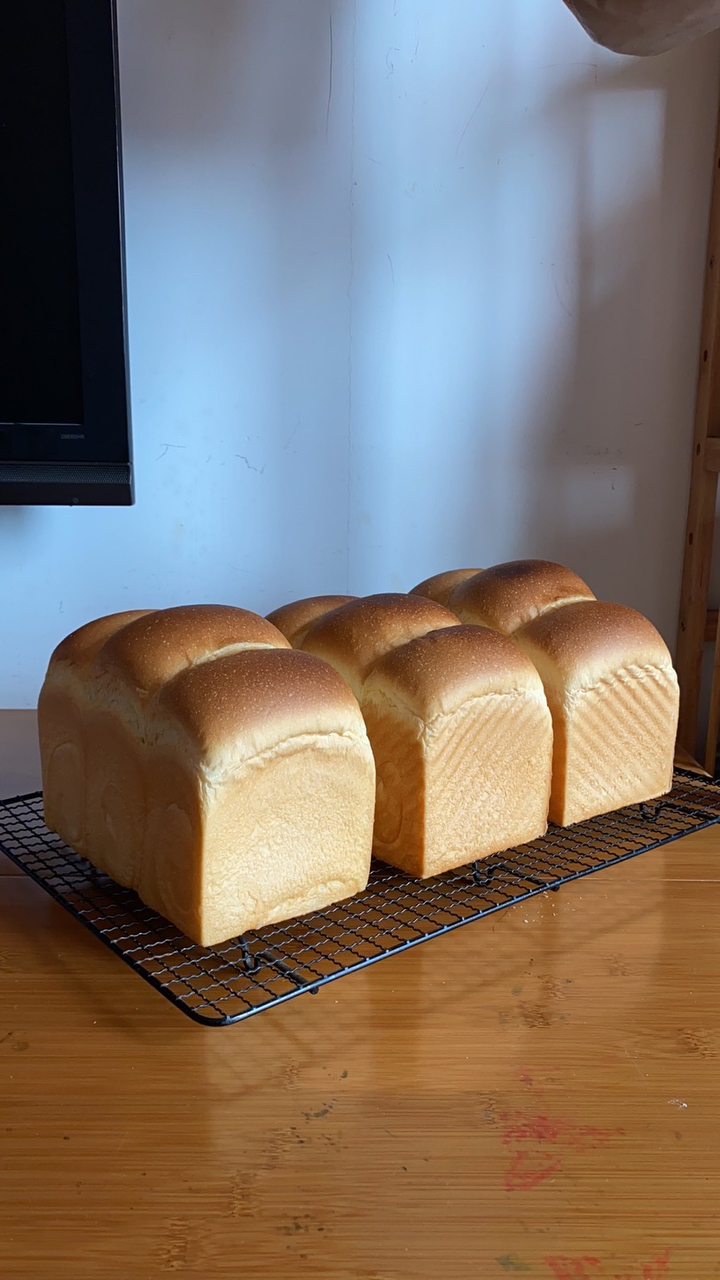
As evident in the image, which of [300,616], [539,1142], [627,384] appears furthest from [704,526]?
[539,1142]

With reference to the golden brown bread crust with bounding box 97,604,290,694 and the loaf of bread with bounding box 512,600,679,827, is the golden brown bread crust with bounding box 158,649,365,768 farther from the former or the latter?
the loaf of bread with bounding box 512,600,679,827

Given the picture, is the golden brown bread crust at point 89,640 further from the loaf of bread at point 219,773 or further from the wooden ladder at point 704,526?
the wooden ladder at point 704,526

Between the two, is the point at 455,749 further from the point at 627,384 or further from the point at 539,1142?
the point at 627,384

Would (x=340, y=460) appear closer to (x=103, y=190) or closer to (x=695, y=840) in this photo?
(x=103, y=190)

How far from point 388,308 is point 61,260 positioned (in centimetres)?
43

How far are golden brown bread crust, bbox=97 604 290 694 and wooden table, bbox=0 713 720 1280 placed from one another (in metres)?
0.21

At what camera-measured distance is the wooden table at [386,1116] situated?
48 cm

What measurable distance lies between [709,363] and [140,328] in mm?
783

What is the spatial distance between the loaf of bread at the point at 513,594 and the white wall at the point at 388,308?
0.43 meters

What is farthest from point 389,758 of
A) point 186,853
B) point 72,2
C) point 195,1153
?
point 72,2

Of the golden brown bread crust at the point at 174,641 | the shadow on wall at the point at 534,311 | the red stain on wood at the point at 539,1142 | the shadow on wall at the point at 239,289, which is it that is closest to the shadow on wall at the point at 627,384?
the shadow on wall at the point at 534,311

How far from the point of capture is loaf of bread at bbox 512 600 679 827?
876 millimetres

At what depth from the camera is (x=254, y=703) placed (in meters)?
0.70

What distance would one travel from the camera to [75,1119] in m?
0.56
